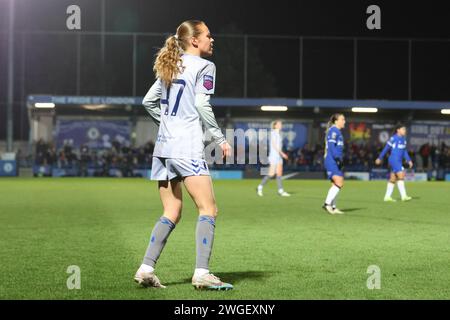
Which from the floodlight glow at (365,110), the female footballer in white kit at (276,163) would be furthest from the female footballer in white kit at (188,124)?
the floodlight glow at (365,110)

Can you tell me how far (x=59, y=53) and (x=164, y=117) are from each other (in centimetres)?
6051

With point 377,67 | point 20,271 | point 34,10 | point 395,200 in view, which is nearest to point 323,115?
point 377,67

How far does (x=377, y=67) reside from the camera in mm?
61094

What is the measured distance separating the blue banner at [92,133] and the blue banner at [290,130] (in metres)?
6.57

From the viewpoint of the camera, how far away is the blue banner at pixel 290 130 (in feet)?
143

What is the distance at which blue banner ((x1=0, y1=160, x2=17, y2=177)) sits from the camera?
39.3 meters

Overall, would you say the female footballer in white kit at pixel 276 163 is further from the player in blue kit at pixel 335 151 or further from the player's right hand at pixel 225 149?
the player's right hand at pixel 225 149

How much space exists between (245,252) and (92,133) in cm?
3424

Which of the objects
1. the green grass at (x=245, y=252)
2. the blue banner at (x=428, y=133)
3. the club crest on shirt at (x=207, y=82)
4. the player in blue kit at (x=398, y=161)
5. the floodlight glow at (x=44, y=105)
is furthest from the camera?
the blue banner at (x=428, y=133)

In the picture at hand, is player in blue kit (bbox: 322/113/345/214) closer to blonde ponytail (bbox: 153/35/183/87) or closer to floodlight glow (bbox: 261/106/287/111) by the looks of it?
blonde ponytail (bbox: 153/35/183/87)

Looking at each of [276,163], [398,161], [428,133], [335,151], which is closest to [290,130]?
[428,133]

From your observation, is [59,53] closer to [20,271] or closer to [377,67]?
[377,67]

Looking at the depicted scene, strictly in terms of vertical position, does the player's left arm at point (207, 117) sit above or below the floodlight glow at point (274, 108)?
below

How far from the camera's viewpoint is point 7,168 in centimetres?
3934
